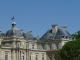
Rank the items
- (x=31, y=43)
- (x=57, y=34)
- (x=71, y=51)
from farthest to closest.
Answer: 1. (x=31, y=43)
2. (x=57, y=34)
3. (x=71, y=51)

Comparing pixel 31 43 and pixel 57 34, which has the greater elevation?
pixel 57 34

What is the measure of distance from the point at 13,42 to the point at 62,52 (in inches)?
512

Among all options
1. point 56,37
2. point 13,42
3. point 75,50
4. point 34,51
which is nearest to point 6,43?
point 13,42

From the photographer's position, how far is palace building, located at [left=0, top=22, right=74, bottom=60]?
6888 cm

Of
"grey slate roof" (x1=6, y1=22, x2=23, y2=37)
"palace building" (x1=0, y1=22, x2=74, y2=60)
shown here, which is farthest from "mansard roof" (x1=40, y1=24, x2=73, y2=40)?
"grey slate roof" (x1=6, y1=22, x2=23, y2=37)

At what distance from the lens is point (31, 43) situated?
77188 millimetres

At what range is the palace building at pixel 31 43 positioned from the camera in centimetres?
6888

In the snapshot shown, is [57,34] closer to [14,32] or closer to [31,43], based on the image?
[31,43]

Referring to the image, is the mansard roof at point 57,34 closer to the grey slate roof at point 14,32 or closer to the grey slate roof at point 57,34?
the grey slate roof at point 57,34

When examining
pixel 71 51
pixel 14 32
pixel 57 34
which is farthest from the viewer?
pixel 57 34

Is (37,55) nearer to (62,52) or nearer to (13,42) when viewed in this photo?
(13,42)

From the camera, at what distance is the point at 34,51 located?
74.5 metres

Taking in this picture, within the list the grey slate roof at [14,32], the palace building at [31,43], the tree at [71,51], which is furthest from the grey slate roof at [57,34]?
the tree at [71,51]

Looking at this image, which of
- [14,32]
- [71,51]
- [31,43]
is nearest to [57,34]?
[31,43]
